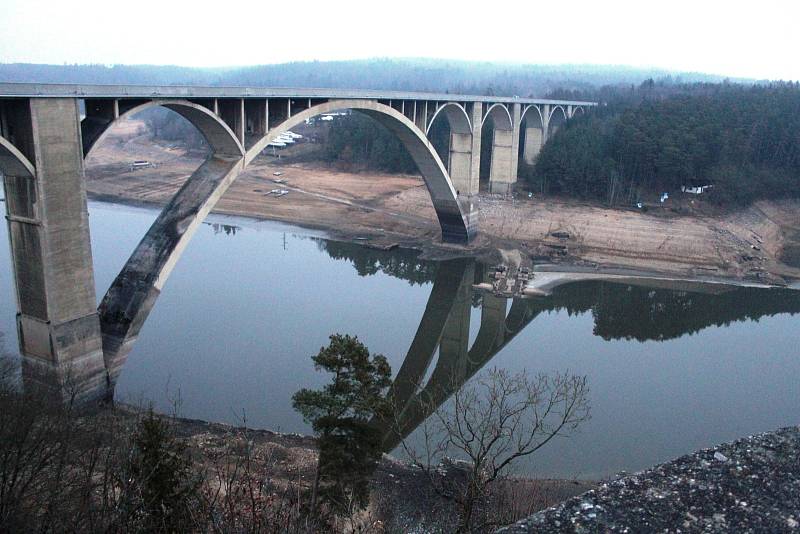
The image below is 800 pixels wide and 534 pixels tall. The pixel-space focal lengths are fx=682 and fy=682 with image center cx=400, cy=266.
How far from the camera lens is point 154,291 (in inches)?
642

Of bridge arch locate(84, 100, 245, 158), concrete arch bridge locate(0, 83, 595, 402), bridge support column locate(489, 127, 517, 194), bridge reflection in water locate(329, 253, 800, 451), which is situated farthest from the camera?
bridge support column locate(489, 127, 517, 194)

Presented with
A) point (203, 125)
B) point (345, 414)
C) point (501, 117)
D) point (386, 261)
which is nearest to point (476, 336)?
point (386, 261)

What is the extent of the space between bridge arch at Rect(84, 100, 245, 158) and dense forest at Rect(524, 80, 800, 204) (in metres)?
27.3

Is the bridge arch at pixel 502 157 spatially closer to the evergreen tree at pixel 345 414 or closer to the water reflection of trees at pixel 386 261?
the water reflection of trees at pixel 386 261

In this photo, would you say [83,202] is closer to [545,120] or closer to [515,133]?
[515,133]

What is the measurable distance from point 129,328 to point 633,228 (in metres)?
27.3

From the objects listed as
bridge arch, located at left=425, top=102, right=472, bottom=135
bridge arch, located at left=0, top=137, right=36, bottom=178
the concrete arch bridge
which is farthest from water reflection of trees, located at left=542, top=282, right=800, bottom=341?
bridge arch, located at left=0, top=137, right=36, bottom=178

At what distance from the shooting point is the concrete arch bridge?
1312 centimetres

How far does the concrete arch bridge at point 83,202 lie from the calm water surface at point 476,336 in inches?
79.0

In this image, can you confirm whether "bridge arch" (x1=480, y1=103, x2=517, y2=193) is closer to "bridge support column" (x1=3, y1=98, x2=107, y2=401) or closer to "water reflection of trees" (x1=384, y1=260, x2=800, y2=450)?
"water reflection of trees" (x1=384, y1=260, x2=800, y2=450)

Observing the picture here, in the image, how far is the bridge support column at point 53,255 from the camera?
13.2 meters

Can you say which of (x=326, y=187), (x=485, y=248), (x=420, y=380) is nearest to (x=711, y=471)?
(x=420, y=380)

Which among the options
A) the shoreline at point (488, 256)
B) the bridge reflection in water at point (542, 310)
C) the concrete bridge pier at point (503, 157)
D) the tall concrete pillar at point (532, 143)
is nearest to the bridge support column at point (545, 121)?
the tall concrete pillar at point (532, 143)

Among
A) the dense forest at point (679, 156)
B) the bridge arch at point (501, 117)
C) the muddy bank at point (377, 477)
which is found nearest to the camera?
the muddy bank at point (377, 477)
